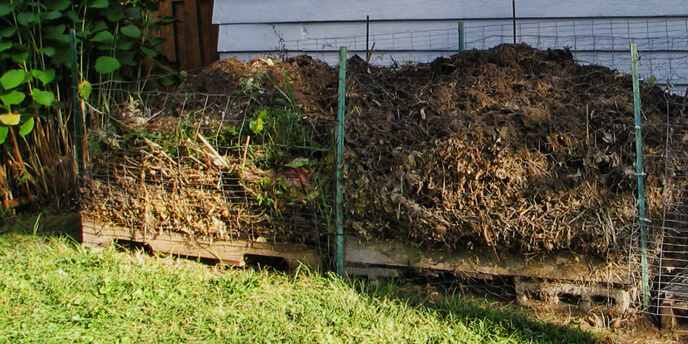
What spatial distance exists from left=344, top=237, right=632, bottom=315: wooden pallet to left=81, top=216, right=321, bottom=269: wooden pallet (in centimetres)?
37

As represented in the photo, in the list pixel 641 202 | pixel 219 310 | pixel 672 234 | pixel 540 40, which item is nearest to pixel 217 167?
pixel 219 310

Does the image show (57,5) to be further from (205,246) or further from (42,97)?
(205,246)

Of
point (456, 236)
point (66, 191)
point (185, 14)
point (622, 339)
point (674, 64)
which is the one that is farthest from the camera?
point (185, 14)

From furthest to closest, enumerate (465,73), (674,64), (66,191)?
(66,191) < (674,64) < (465,73)

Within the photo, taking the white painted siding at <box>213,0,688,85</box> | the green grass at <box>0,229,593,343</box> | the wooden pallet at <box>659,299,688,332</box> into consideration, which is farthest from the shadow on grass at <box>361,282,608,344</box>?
the white painted siding at <box>213,0,688,85</box>

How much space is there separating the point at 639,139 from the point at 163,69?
404 cm

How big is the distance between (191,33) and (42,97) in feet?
6.94

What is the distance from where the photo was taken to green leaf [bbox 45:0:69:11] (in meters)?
5.16

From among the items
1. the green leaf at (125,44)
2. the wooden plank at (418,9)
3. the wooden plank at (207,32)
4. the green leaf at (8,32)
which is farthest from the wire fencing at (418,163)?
the wooden plank at (207,32)

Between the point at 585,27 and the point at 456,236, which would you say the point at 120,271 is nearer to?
the point at 456,236

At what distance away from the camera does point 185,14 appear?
271 inches

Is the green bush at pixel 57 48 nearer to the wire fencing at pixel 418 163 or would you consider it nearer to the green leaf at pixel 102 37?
the green leaf at pixel 102 37

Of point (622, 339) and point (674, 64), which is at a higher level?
point (674, 64)

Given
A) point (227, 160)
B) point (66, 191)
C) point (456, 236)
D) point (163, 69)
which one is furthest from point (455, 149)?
point (66, 191)
